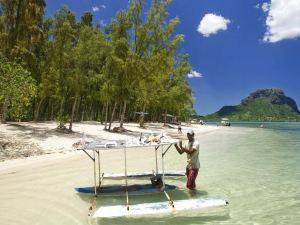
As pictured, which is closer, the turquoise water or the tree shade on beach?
the turquoise water

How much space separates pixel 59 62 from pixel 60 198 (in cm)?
2552

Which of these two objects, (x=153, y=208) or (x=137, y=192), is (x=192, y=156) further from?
(x=153, y=208)

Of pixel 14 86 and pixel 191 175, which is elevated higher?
pixel 14 86

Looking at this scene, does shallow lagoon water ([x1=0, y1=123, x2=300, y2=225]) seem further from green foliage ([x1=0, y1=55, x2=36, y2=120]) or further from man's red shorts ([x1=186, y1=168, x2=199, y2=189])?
green foliage ([x1=0, y1=55, x2=36, y2=120])

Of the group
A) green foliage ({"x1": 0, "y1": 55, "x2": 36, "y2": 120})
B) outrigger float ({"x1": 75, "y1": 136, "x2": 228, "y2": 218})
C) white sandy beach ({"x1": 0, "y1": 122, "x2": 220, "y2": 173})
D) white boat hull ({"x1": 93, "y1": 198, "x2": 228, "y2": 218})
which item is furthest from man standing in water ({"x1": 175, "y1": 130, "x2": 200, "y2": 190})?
green foliage ({"x1": 0, "y1": 55, "x2": 36, "y2": 120})

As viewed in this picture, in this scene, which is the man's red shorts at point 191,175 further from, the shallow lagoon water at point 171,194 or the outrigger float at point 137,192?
the outrigger float at point 137,192

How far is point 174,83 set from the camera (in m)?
77.6

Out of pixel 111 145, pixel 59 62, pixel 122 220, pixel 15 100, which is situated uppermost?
pixel 59 62

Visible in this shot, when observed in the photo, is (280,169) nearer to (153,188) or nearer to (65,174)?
(153,188)

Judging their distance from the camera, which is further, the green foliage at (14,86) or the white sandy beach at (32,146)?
the green foliage at (14,86)

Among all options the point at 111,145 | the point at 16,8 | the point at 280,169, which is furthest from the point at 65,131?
the point at 111,145

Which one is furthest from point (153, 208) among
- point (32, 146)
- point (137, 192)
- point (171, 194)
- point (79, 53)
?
point (79, 53)

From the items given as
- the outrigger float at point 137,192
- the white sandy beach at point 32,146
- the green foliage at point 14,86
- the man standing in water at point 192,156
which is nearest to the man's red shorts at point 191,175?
the man standing in water at point 192,156

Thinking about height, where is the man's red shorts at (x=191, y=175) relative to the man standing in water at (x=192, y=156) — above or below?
below
